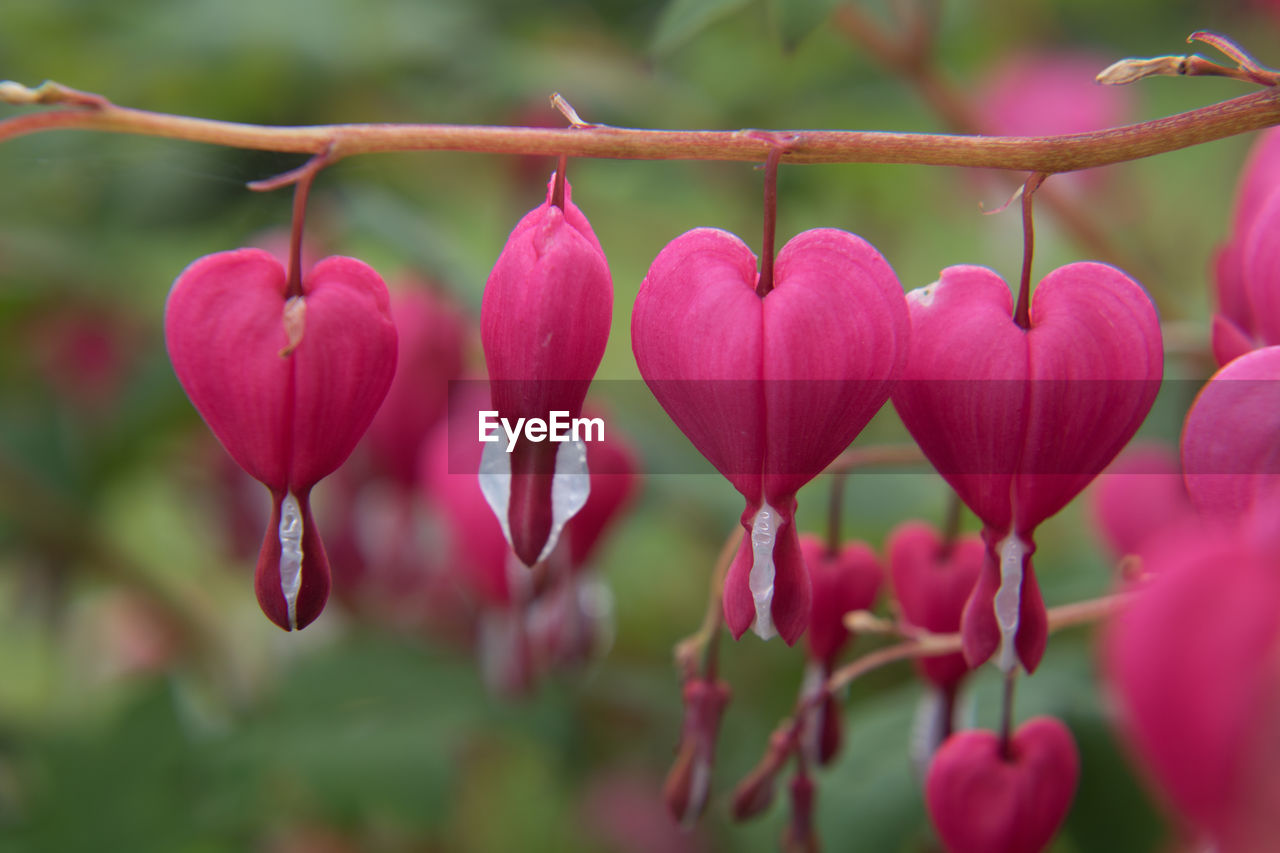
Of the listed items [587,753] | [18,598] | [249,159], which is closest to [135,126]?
[249,159]

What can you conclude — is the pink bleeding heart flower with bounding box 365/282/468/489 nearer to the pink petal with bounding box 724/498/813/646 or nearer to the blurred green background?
the blurred green background

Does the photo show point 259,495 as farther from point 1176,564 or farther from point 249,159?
point 1176,564

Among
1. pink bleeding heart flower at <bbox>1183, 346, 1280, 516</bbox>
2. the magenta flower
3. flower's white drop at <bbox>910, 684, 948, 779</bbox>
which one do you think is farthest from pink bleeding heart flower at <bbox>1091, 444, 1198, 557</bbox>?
the magenta flower

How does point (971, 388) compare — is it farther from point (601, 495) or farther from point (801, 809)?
point (601, 495)

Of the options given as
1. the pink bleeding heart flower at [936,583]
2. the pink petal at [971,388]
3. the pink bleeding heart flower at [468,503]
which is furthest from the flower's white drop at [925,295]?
the pink bleeding heart flower at [468,503]

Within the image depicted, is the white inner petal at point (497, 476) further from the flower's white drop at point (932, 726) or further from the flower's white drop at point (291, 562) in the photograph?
the flower's white drop at point (932, 726)

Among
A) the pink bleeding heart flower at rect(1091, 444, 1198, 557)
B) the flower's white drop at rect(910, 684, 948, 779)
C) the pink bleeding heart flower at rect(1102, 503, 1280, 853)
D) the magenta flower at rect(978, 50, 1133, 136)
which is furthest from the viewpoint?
the magenta flower at rect(978, 50, 1133, 136)
